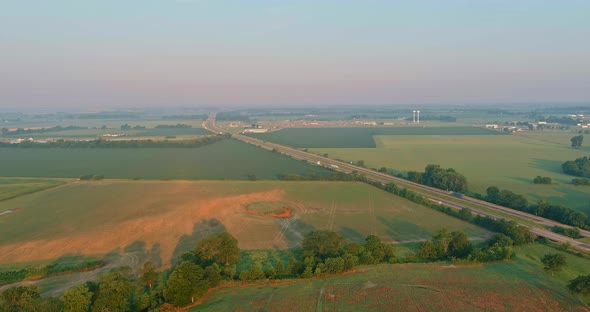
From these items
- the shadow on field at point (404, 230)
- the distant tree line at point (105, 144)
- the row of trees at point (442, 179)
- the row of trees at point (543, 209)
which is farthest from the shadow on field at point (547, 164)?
the distant tree line at point (105, 144)

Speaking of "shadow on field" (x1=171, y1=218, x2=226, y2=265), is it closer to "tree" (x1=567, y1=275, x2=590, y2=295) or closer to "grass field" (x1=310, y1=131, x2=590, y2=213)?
"tree" (x1=567, y1=275, x2=590, y2=295)

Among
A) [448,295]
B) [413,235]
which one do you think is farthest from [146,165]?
[448,295]

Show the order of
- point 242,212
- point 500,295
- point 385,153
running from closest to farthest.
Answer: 1. point 500,295
2. point 242,212
3. point 385,153

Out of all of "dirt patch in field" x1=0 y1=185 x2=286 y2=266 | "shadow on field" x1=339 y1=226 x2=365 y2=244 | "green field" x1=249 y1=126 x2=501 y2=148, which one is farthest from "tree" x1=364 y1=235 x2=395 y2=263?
"green field" x1=249 y1=126 x2=501 y2=148

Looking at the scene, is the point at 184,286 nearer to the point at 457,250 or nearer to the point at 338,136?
the point at 457,250

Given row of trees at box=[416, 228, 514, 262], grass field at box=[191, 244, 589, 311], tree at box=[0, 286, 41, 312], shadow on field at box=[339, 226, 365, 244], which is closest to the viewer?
tree at box=[0, 286, 41, 312]

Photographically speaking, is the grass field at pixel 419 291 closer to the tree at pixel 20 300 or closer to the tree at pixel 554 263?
the tree at pixel 554 263

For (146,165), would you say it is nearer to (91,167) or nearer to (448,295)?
(91,167)
